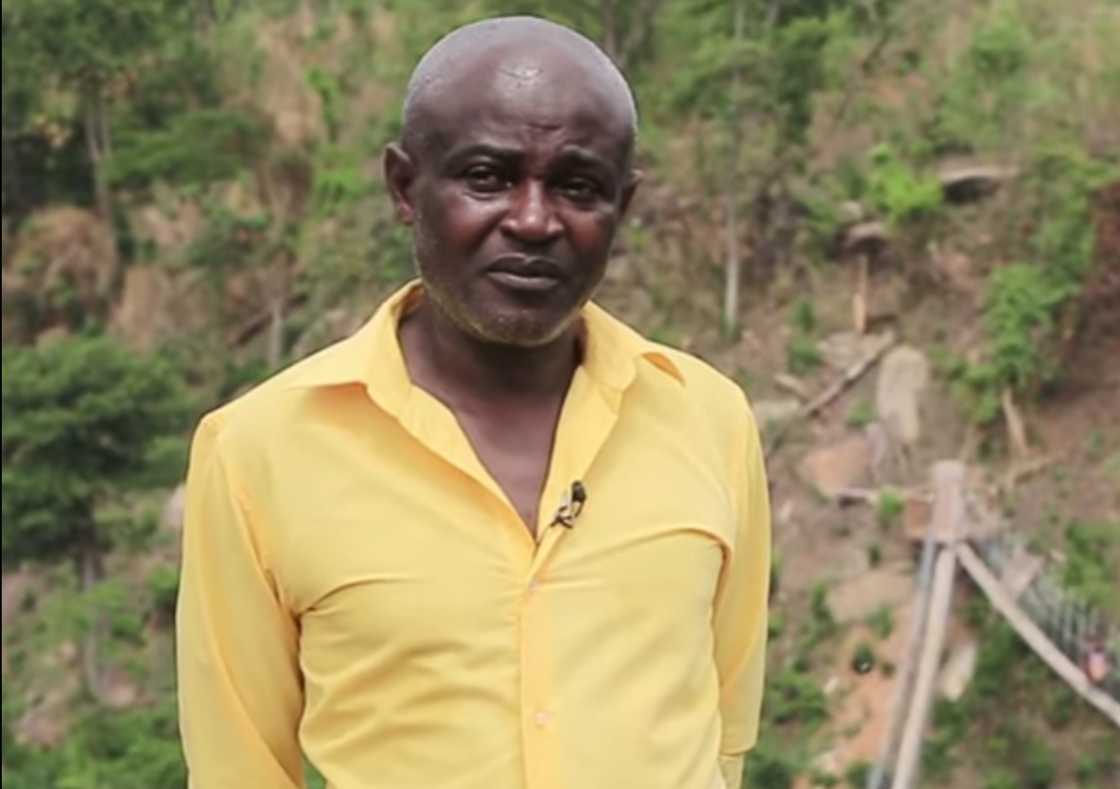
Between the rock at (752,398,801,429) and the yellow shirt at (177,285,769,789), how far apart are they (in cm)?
664

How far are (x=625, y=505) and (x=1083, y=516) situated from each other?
617cm

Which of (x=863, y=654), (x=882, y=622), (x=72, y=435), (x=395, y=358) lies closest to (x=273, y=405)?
(x=395, y=358)

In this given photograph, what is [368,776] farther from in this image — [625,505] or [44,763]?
[44,763]

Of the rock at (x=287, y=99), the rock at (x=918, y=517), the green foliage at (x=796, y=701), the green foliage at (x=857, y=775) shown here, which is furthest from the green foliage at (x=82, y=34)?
the green foliage at (x=857, y=775)

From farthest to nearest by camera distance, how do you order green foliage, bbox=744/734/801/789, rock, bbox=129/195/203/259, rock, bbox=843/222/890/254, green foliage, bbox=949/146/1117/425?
rock, bbox=129/195/203/259 → rock, bbox=843/222/890/254 → green foliage, bbox=949/146/1117/425 → green foliage, bbox=744/734/801/789

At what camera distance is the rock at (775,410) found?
24.4ft

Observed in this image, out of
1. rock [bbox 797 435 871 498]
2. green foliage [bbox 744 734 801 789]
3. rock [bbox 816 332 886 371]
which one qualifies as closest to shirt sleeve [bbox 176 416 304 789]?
green foliage [bbox 744 734 801 789]

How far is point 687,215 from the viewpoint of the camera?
8.27m

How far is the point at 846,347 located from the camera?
25.3 ft

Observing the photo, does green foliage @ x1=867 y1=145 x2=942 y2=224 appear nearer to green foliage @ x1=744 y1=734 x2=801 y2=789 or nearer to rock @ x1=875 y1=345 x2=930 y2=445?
rock @ x1=875 y1=345 x2=930 y2=445

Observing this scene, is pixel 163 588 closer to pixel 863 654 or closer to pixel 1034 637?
pixel 863 654

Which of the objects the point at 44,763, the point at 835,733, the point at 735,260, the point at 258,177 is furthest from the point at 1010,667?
the point at 258,177

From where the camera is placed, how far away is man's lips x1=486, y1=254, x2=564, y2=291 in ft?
2.42

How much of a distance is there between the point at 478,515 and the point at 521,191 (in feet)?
0.44
